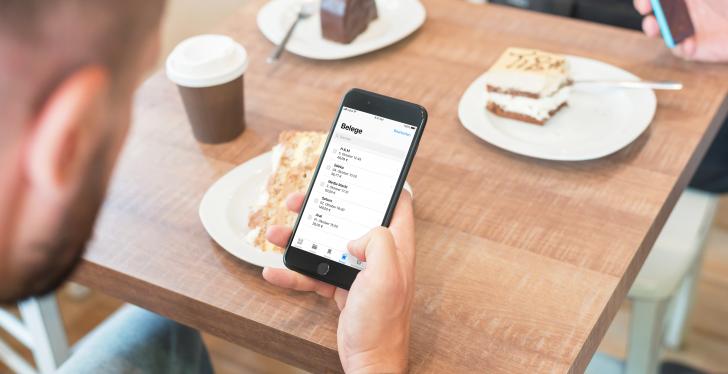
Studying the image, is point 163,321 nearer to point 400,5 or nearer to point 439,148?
point 439,148

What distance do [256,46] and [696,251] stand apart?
0.81 meters

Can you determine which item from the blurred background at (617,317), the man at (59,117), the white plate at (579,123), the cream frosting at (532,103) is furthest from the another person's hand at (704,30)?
the man at (59,117)

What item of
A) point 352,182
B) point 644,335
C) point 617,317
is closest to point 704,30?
point 644,335

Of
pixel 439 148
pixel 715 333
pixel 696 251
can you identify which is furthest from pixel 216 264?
pixel 715 333

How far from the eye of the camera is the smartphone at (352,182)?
862 millimetres

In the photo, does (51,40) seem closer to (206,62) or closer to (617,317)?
(206,62)

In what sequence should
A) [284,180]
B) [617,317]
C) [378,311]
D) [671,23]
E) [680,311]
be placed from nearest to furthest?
[378,311]
[284,180]
[671,23]
[680,311]
[617,317]

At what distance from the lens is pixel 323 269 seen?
87 centimetres

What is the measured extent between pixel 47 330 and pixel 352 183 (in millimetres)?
702

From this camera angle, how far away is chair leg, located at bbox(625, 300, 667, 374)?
53.1 inches

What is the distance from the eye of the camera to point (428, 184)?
1.04 metres

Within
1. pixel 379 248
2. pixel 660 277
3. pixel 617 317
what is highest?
pixel 379 248

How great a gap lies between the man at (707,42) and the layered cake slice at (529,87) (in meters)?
0.23

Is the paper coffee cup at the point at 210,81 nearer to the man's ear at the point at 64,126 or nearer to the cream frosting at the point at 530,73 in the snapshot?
the cream frosting at the point at 530,73
